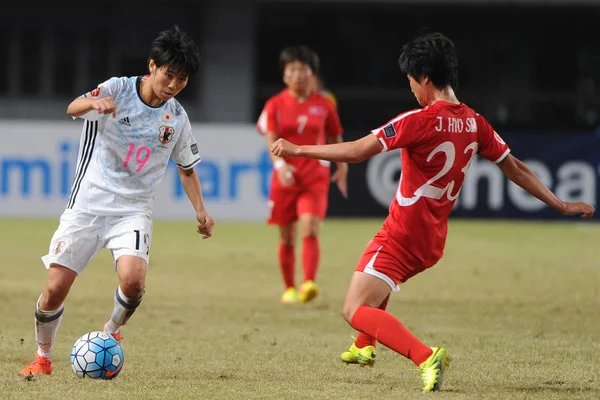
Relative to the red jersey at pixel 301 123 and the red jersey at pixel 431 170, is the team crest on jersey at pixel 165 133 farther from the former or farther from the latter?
the red jersey at pixel 301 123

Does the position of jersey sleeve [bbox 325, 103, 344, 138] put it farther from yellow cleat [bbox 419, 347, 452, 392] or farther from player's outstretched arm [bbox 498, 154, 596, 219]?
yellow cleat [bbox 419, 347, 452, 392]

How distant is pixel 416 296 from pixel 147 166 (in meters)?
5.00

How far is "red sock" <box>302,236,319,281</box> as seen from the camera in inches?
415

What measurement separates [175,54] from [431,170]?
1.52 metres

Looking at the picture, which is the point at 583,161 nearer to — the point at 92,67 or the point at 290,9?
the point at 290,9

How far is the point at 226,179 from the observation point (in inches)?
745

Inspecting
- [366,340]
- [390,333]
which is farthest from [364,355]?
[390,333]

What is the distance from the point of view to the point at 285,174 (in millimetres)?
10414

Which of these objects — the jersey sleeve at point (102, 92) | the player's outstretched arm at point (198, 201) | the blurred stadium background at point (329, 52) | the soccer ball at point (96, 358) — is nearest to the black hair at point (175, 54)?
the jersey sleeve at point (102, 92)

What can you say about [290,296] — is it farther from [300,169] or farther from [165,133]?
[165,133]

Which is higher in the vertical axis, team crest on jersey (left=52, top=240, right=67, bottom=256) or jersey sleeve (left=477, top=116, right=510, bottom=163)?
jersey sleeve (left=477, top=116, right=510, bottom=163)

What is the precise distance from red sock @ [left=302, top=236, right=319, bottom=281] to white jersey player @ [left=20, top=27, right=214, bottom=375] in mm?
3896

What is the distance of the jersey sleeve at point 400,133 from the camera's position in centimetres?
616

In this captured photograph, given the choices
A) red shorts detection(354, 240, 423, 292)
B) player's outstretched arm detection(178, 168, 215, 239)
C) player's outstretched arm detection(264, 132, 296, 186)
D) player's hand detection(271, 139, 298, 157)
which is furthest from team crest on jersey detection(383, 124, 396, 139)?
player's outstretched arm detection(264, 132, 296, 186)
